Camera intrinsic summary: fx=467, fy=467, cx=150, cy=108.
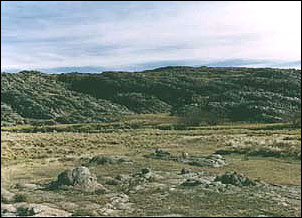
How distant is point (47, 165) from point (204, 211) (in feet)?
64.8

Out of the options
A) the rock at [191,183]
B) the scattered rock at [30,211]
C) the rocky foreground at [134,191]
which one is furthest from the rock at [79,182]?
the rock at [191,183]

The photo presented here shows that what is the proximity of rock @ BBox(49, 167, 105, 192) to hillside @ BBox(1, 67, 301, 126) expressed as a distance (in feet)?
342

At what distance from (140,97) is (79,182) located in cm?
15147

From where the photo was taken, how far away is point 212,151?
165 feet

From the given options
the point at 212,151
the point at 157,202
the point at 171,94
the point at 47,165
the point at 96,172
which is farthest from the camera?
the point at 171,94

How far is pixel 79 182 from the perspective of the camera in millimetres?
27031

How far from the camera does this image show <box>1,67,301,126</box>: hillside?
139500 mm

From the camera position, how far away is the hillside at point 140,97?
13950 cm

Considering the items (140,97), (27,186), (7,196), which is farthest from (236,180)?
(140,97)

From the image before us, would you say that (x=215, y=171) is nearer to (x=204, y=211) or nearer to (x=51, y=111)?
(x=204, y=211)

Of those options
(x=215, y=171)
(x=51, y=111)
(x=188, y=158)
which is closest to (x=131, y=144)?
(x=188, y=158)

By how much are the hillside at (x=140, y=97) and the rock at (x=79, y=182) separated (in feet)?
342

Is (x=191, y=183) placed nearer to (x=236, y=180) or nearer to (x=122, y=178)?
(x=236, y=180)

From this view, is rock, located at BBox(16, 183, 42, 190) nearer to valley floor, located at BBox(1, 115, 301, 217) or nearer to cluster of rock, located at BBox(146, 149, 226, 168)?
valley floor, located at BBox(1, 115, 301, 217)
